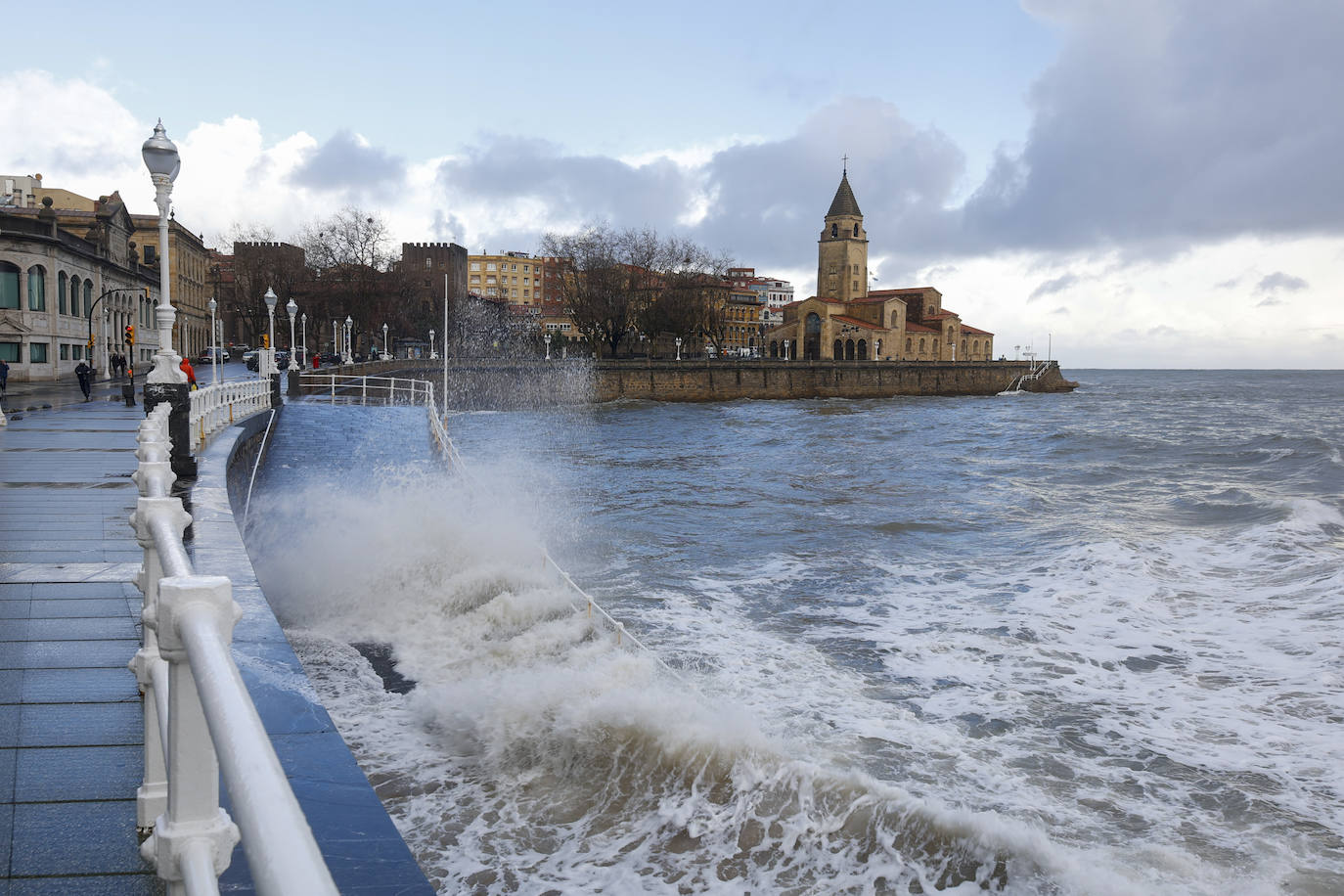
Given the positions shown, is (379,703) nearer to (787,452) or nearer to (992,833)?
(992,833)

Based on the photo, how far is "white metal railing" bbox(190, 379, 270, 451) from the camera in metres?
14.2

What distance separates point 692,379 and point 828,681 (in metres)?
66.1

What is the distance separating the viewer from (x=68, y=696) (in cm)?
394

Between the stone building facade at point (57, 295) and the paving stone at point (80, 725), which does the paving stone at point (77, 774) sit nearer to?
the paving stone at point (80, 725)

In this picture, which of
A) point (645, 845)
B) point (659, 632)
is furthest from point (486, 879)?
point (659, 632)

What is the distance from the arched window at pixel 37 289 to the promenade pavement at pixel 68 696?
3412cm

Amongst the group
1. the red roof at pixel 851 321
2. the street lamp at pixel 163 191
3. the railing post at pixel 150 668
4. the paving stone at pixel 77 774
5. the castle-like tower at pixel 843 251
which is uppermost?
the castle-like tower at pixel 843 251

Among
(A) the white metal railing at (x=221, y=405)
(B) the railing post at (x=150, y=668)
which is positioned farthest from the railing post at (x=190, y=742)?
(A) the white metal railing at (x=221, y=405)

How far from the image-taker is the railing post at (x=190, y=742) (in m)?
1.71

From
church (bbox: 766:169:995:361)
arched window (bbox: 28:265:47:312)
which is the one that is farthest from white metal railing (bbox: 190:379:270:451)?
church (bbox: 766:169:995:361)

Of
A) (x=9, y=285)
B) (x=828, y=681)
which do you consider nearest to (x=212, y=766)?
(x=828, y=681)

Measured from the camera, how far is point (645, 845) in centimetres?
661

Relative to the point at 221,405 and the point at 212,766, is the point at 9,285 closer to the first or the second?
the point at 221,405

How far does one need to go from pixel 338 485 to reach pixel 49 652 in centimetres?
1437
